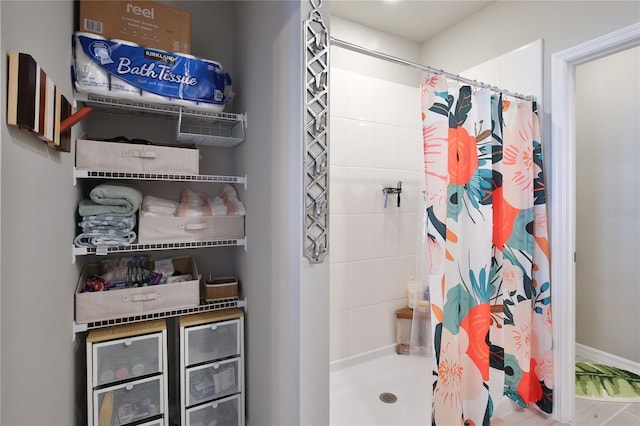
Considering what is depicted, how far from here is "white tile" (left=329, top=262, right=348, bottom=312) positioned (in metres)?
2.36

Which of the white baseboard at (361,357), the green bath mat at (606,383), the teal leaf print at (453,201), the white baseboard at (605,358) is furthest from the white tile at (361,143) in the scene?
the white baseboard at (605,358)

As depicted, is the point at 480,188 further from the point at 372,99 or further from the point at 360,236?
the point at 372,99

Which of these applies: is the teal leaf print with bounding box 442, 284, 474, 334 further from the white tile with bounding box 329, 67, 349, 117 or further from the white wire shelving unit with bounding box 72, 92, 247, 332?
the white tile with bounding box 329, 67, 349, 117

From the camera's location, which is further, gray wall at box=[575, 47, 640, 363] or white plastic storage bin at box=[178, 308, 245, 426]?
gray wall at box=[575, 47, 640, 363]

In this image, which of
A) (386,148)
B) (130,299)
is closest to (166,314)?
(130,299)

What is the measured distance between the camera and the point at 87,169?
1.36m

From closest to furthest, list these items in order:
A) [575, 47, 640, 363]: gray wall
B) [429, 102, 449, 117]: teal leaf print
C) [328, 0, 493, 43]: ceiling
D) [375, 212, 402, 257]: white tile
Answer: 1. [429, 102, 449, 117]: teal leaf print
2. [328, 0, 493, 43]: ceiling
3. [575, 47, 640, 363]: gray wall
4. [375, 212, 402, 257]: white tile

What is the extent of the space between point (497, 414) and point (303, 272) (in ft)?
5.32

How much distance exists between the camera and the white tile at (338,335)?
7.75 feet

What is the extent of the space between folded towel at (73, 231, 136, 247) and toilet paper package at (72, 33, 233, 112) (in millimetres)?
592

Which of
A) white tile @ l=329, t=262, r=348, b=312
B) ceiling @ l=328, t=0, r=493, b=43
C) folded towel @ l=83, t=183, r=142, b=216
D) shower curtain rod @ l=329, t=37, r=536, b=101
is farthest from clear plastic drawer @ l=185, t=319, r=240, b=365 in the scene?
ceiling @ l=328, t=0, r=493, b=43

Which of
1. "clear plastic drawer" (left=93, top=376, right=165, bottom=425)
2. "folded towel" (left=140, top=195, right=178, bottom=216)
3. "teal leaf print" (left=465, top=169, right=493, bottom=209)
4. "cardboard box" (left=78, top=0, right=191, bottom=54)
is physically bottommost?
"clear plastic drawer" (left=93, top=376, right=165, bottom=425)

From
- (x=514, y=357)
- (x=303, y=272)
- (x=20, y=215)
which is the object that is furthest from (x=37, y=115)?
(x=514, y=357)
